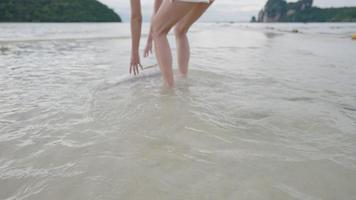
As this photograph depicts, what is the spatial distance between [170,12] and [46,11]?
46830 millimetres

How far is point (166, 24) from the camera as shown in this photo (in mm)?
2514

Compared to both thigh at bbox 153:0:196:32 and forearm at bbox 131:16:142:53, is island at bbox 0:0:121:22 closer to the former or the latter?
forearm at bbox 131:16:142:53

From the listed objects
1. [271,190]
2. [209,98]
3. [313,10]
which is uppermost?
[313,10]

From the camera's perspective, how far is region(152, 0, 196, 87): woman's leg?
235 cm

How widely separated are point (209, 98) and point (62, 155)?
131cm

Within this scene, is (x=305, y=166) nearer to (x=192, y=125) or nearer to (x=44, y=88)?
(x=192, y=125)

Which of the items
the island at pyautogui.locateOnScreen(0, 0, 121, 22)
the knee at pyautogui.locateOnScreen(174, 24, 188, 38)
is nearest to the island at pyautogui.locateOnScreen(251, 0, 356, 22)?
the island at pyautogui.locateOnScreen(0, 0, 121, 22)

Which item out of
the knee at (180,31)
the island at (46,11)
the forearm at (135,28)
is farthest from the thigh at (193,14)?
the island at (46,11)

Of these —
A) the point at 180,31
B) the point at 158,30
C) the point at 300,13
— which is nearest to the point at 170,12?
the point at 158,30

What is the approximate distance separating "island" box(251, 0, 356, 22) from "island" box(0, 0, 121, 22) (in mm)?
46767

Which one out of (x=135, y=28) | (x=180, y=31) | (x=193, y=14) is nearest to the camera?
(x=135, y=28)

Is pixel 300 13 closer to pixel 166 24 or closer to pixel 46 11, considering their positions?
pixel 46 11

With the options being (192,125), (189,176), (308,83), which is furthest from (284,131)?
(308,83)

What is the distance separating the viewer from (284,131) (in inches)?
63.6
